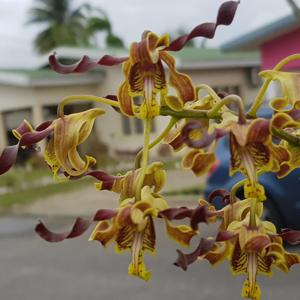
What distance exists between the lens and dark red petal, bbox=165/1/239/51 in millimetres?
642

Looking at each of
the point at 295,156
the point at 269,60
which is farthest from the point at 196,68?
the point at 295,156

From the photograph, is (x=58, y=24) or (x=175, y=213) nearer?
(x=175, y=213)

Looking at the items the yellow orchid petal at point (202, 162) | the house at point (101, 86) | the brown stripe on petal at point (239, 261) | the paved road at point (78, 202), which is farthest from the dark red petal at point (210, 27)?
the house at point (101, 86)

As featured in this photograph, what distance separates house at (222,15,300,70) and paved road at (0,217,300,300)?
17.7ft

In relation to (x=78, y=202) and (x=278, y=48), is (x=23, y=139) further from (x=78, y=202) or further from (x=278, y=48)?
(x=278, y=48)

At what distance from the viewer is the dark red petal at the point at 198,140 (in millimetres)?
569

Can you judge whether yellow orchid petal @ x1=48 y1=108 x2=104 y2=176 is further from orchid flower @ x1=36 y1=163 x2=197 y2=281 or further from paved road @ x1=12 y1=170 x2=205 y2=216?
paved road @ x1=12 y1=170 x2=205 y2=216

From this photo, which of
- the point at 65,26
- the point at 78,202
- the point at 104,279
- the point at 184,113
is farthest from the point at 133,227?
the point at 65,26

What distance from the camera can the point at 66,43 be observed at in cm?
2852

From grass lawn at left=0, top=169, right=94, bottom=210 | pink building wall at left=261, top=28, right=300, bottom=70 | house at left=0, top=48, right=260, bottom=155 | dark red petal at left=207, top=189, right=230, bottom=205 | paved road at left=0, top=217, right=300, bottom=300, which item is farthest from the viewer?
A: house at left=0, top=48, right=260, bottom=155

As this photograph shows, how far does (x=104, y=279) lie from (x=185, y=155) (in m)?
5.49

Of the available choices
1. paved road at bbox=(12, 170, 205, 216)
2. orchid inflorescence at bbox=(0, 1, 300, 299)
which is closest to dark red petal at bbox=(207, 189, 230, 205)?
orchid inflorescence at bbox=(0, 1, 300, 299)

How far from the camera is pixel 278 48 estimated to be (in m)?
11.8

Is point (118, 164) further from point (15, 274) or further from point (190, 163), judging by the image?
point (190, 163)
